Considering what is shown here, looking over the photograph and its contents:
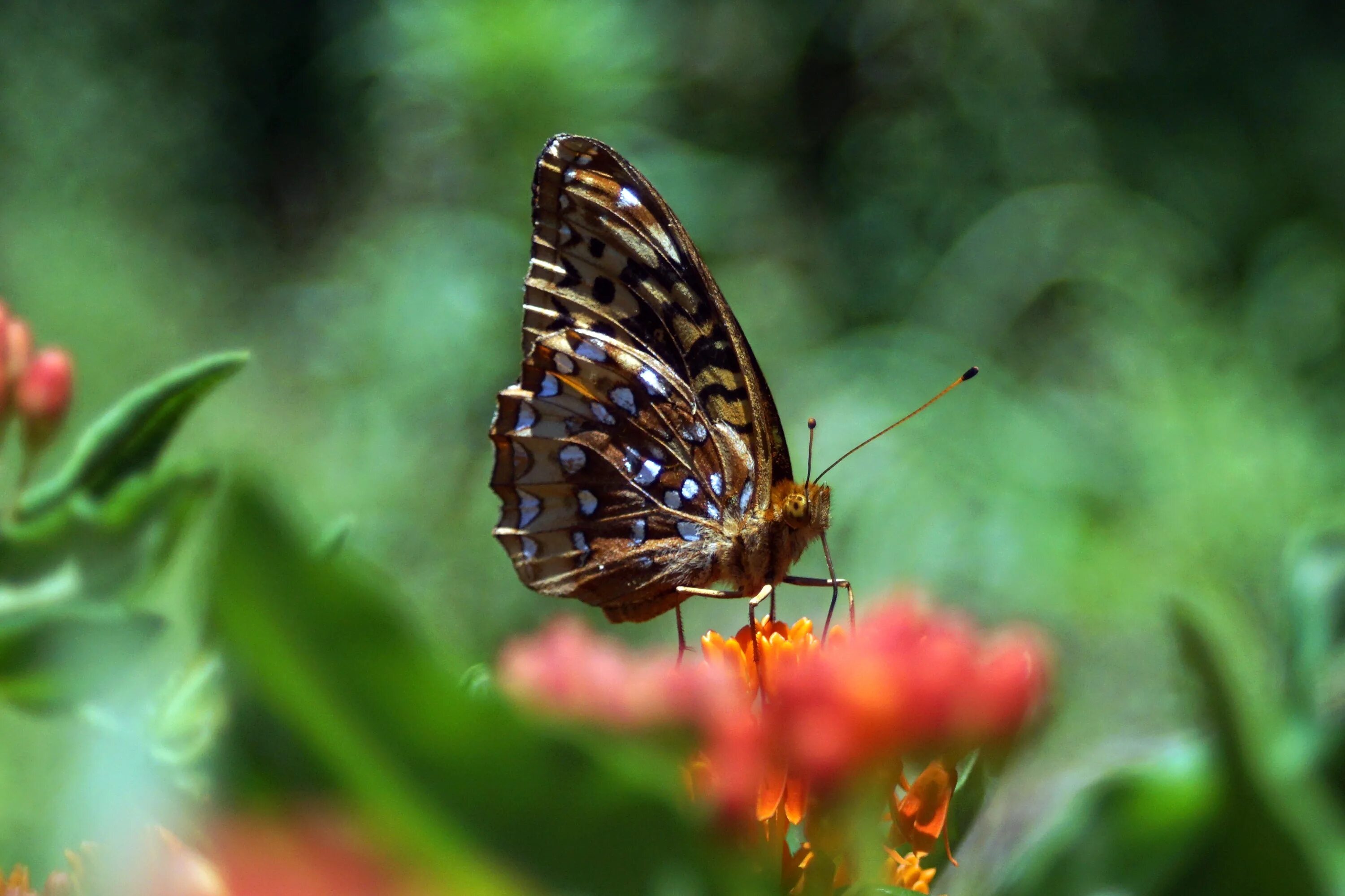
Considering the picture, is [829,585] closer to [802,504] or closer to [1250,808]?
[802,504]

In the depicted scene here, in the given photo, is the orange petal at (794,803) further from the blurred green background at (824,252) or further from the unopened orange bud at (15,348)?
the blurred green background at (824,252)

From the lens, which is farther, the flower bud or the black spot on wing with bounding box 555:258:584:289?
the black spot on wing with bounding box 555:258:584:289

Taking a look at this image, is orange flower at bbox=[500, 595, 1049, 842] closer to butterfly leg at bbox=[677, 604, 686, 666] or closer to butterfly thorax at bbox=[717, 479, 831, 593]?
butterfly leg at bbox=[677, 604, 686, 666]

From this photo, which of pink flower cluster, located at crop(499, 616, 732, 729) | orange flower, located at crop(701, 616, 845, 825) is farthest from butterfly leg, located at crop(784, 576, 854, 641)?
pink flower cluster, located at crop(499, 616, 732, 729)

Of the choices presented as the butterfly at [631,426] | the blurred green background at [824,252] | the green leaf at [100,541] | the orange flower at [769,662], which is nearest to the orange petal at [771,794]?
the orange flower at [769,662]

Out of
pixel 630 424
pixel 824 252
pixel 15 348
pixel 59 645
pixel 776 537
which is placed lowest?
pixel 59 645

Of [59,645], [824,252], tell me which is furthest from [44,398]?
[824,252]
